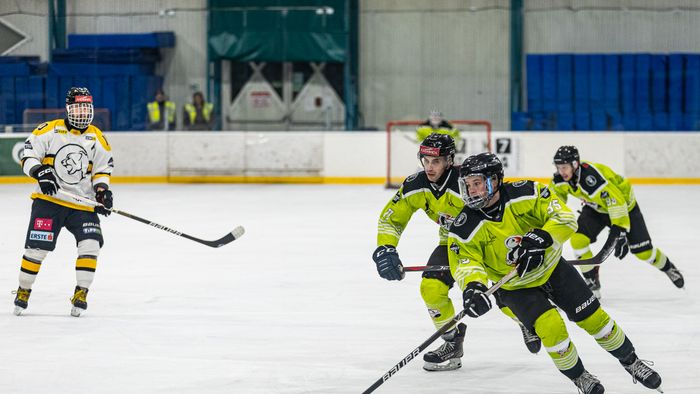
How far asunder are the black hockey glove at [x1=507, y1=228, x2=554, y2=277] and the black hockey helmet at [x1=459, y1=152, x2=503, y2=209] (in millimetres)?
210

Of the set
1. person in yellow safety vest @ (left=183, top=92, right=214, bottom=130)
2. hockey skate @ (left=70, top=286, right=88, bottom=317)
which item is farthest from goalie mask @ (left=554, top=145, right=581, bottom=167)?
person in yellow safety vest @ (left=183, top=92, right=214, bottom=130)

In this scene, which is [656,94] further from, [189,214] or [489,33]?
[189,214]

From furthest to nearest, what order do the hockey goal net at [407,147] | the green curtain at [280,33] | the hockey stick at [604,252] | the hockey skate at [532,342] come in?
the green curtain at [280,33]
the hockey goal net at [407,147]
the hockey stick at [604,252]
the hockey skate at [532,342]

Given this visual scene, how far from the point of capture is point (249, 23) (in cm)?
1791

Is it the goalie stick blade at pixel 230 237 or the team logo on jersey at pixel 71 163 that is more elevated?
the team logo on jersey at pixel 71 163

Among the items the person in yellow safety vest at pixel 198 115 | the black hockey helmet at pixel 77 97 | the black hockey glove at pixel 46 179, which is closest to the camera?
the black hockey glove at pixel 46 179

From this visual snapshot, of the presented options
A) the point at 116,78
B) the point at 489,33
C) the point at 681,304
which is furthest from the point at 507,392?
the point at 489,33

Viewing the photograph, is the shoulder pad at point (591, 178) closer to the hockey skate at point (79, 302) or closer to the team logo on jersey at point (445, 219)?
the team logo on jersey at point (445, 219)

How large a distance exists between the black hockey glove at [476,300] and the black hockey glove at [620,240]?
97.4 inches

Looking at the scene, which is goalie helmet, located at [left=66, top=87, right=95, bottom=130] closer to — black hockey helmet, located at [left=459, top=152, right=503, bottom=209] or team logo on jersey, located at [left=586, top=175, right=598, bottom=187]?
black hockey helmet, located at [left=459, top=152, right=503, bottom=209]

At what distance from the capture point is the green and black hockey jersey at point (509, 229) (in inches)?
165

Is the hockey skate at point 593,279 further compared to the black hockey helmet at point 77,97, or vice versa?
the hockey skate at point 593,279

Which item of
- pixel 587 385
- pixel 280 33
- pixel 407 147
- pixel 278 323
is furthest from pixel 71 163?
pixel 280 33

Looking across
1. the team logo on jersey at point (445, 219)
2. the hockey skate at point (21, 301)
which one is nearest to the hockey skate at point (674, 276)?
the team logo on jersey at point (445, 219)
